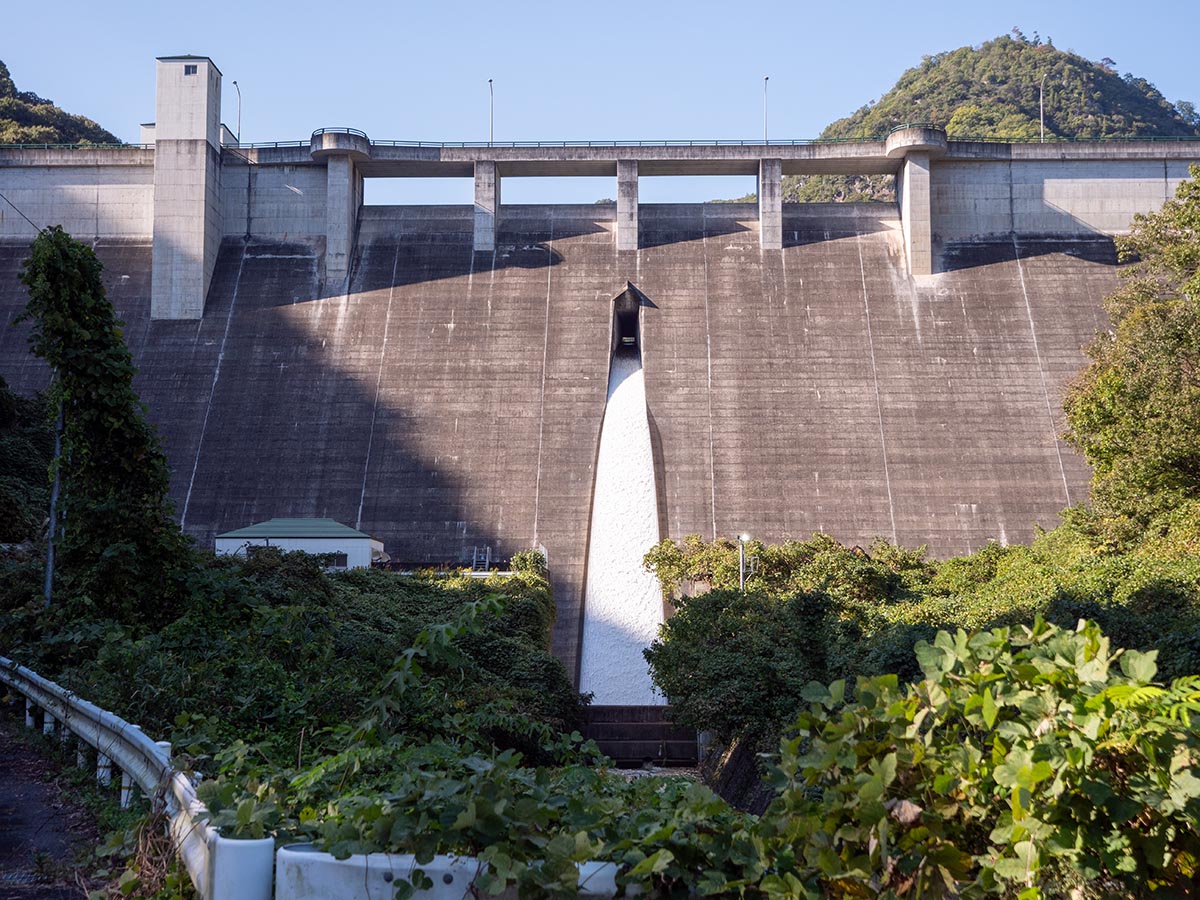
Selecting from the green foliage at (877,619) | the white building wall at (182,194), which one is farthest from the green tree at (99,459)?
the white building wall at (182,194)

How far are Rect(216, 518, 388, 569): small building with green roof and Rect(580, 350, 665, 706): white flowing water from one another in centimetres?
561

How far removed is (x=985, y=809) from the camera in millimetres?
3182

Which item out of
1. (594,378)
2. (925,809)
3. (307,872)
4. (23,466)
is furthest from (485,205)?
(925,809)

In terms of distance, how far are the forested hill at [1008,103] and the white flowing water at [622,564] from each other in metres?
31.1

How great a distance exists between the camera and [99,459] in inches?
496

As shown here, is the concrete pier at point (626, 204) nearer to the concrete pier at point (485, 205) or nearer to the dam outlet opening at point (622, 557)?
the concrete pier at point (485, 205)

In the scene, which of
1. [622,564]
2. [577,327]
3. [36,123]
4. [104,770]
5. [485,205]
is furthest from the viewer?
[36,123]

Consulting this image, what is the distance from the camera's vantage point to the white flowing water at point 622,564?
1066 inches

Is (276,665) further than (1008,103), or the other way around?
(1008,103)

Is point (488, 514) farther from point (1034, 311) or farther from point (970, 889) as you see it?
point (970, 889)

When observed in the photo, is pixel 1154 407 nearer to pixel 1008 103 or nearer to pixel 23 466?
pixel 23 466

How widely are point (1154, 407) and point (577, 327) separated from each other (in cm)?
1610

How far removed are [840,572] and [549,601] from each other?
6.81 metres

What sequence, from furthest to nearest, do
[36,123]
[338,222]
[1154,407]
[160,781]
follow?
[36,123]
[338,222]
[1154,407]
[160,781]
